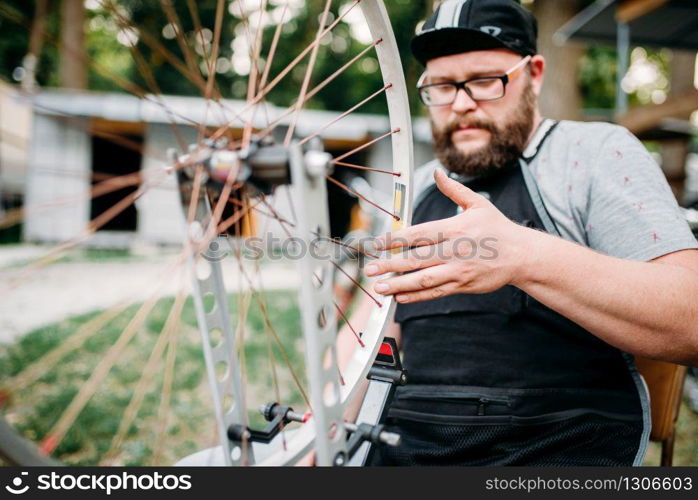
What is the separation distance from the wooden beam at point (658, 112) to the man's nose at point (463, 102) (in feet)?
10.3

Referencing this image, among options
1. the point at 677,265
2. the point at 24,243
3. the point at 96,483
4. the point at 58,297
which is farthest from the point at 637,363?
the point at 24,243

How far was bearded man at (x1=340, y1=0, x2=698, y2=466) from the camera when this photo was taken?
36.1 inches

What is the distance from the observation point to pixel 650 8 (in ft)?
12.2

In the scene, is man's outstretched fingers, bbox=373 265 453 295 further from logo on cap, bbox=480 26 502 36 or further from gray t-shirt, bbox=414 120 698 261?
logo on cap, bbox=480 26 502 36

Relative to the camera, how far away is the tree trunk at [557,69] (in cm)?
455

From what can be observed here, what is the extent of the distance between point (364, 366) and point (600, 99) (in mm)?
16887

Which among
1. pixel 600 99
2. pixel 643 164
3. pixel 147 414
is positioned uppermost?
pixel 600 99

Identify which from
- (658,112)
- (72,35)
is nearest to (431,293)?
(658,112)

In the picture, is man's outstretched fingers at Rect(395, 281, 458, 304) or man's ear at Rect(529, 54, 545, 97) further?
man's ear at Rect(529, 54, 545, 97)

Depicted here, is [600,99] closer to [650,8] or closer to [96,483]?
[650,8]

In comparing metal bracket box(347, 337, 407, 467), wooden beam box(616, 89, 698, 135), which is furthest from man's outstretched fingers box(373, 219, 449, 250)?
wooden beam box(616, 89, 698, 135)
